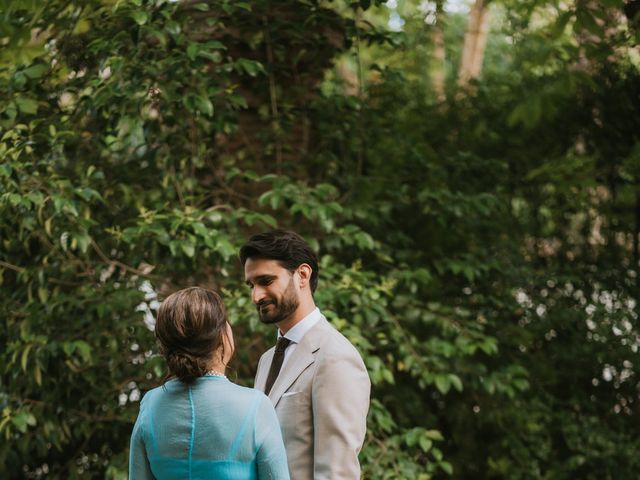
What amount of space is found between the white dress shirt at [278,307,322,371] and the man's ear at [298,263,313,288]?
10cm

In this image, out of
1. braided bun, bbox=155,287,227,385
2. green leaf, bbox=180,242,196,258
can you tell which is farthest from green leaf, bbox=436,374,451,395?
braided bun, bbox=155,287,227,385

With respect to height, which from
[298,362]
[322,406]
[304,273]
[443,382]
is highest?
[304,273]

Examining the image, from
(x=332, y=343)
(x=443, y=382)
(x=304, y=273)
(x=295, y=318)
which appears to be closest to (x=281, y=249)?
(x=304, y=273)

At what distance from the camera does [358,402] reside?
8.13ft

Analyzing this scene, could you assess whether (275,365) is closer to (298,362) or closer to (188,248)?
(298,362)

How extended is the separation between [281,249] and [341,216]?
259cm

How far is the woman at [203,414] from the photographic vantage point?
2.22 m

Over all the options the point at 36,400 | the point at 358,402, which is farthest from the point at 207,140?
the point at 358,402

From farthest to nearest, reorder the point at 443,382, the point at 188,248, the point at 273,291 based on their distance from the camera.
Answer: the point at 443,382 < the point at 188,248 < the point at 273,291

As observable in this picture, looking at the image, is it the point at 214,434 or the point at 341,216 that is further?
the point at 341,216

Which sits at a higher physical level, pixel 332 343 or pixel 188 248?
pixel 188 248

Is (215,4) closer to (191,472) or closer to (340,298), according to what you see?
(340,298)

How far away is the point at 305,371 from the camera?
2.54m

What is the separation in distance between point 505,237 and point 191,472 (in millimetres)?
4115
